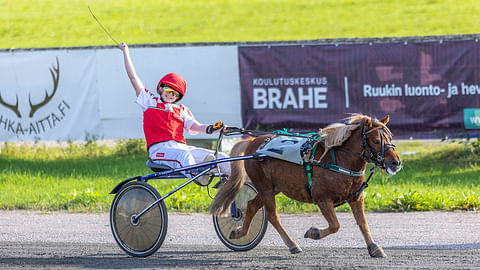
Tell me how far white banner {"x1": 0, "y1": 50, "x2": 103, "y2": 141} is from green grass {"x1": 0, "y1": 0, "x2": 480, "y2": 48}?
10.8 m

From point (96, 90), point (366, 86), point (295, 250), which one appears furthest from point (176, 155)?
point (96, 90)

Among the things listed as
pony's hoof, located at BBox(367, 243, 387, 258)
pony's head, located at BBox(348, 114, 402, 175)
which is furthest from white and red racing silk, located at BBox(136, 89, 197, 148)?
pony's hoof, located at BBox(367, 243, 387, 258)

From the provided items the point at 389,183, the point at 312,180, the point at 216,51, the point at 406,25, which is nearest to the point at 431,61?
the point at 389,183

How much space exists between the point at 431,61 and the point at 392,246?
571 centimetres

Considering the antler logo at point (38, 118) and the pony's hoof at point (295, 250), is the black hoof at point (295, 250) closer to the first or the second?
the pony's hoof at point (295, 250)

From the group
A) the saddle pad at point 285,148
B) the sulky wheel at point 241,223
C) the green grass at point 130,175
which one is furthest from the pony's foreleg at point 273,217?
the green grass at point 130,175

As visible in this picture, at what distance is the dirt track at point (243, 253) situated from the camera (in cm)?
698

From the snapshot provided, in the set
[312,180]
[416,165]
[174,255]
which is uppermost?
[312,180]

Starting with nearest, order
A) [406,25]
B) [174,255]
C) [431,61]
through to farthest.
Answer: [174,255], [431,61], [406,25]

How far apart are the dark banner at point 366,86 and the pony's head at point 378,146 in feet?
19.6

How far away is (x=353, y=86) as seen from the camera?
1302 cm

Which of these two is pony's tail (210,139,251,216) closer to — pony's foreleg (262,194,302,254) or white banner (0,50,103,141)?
pony's foreleg (262,194,302,254)

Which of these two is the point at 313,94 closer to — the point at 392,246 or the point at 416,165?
the point at 416,165

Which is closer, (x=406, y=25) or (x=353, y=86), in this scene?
(x=353, y=86)
